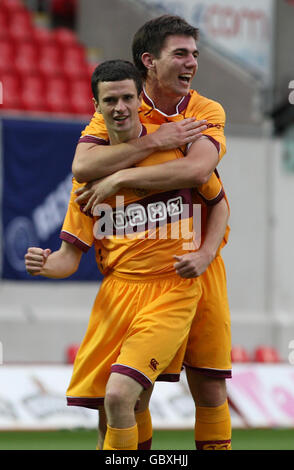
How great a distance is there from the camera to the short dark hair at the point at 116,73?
11.2ft

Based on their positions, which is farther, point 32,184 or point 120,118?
point 32,184

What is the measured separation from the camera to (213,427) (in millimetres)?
3795

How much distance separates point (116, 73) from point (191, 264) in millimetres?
779

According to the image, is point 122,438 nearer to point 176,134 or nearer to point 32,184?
point 176,134

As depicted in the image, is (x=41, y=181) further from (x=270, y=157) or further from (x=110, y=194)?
(x=110, y=194)

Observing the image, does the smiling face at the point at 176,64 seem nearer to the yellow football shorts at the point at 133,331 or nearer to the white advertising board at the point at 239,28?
the yellow football shorts at the point at 133,331

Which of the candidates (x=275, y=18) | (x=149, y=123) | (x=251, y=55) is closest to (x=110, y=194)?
(x=149, y=123)

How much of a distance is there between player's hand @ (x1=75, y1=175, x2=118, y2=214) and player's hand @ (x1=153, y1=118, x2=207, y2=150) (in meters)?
0.24

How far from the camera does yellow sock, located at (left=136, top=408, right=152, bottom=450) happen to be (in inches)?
152

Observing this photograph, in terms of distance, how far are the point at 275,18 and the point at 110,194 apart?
783 cm

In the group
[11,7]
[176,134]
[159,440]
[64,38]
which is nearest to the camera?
[176,134]

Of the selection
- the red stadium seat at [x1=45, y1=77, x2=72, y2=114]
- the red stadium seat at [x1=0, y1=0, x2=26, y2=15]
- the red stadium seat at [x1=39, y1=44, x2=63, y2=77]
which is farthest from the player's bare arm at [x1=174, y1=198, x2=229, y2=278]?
the red stadium seat at [x1=0, y1=0, x2=26, y2=15]

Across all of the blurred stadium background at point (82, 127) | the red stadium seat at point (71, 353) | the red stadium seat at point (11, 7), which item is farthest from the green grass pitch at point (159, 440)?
the red stadium seat at point (11, 7)

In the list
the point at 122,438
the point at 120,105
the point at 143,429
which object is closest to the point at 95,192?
the point at 120,105
